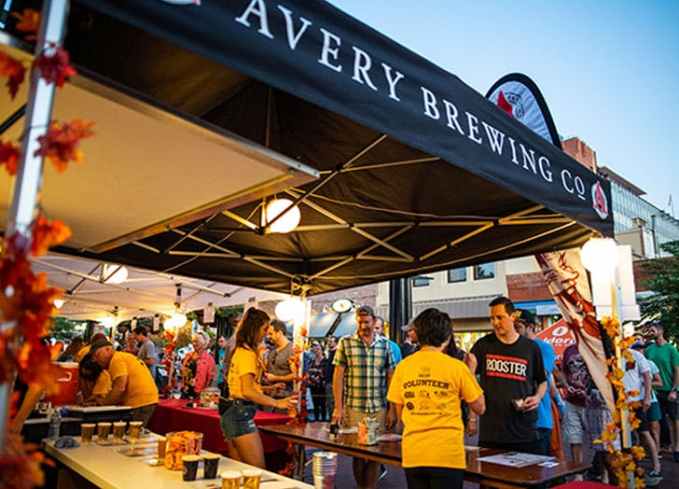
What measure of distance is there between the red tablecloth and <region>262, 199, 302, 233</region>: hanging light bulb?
1.99 m

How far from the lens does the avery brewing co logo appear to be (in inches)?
139

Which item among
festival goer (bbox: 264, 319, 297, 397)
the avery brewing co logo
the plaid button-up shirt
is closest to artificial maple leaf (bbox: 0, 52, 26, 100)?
the avery brewing co logo

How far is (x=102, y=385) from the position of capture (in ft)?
15.0

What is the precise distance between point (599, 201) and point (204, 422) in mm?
4042

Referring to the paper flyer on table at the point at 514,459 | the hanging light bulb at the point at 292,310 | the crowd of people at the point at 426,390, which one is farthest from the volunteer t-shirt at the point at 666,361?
the paper flyer on table at the point at 514,459

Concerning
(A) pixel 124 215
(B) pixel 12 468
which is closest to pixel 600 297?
(A) pixel 124 215

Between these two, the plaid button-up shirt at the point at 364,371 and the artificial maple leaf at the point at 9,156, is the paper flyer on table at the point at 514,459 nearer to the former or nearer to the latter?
the plaid button-up shirt at the point at 364,371

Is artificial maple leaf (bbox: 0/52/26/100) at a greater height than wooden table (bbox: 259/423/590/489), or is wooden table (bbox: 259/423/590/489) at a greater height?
artificial maple leaf (bbox: 0/52/26/100)

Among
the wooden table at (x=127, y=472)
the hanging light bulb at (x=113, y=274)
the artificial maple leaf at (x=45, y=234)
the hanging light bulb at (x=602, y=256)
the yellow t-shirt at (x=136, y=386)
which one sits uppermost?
the hanging light bulb at (x=113, y=274)

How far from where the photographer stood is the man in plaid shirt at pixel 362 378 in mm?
4668

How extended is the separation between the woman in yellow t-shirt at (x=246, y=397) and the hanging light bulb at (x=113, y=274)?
3.82 meters

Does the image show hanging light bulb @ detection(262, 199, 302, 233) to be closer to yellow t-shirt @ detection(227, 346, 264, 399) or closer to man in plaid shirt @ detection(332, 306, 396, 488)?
yellow t-shirt @ detection(227, 346, 264, 399)

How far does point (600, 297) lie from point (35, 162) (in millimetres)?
3562

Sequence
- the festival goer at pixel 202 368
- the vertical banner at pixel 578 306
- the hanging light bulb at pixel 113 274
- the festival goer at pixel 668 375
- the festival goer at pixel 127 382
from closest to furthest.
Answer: the vertical banner at pixel 578 306, the festival goer at pixel 127 382, the hanging light bulb at pixel 113 274, the festival goer at pixel 668 375, the festival goer at pixel 202 368
